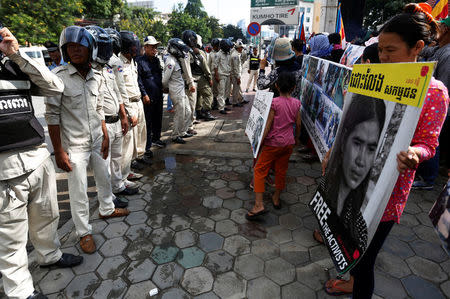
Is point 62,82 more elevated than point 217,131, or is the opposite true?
point 62,82

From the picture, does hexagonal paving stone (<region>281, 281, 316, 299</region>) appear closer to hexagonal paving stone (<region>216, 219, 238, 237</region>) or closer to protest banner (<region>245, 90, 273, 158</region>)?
hexagonal paving stone (<region>216, 219, 238, 237</region>)

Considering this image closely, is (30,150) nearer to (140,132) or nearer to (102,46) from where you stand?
→ (102,46)

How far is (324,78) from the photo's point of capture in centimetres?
344

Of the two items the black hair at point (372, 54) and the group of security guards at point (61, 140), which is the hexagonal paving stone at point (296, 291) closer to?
the group of security guards at point (61, 140)

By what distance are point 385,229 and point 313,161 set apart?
3330 mm

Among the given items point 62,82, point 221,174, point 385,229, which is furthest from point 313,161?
point 62,82

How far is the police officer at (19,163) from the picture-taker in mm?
1798

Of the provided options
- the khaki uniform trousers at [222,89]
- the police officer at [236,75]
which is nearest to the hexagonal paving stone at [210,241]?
the khaki uniform trousers at [222,89]

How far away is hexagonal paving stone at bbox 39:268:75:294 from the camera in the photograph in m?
2.22

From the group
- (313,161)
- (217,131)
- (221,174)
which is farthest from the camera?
(217,131)

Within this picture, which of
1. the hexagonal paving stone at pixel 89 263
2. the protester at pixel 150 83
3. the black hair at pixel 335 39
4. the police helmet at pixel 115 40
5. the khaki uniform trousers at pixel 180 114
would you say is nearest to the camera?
the hexagonal paving stone at pixel 89 263

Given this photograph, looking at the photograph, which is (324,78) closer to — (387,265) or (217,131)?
(387,265)

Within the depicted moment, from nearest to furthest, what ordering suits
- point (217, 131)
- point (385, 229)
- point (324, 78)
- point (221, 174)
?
1. point (385, 229)
2. point (324, 78)
3. point (221, 174)
4. point (217, 131)

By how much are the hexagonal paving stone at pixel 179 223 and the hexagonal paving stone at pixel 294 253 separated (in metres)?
1.13
